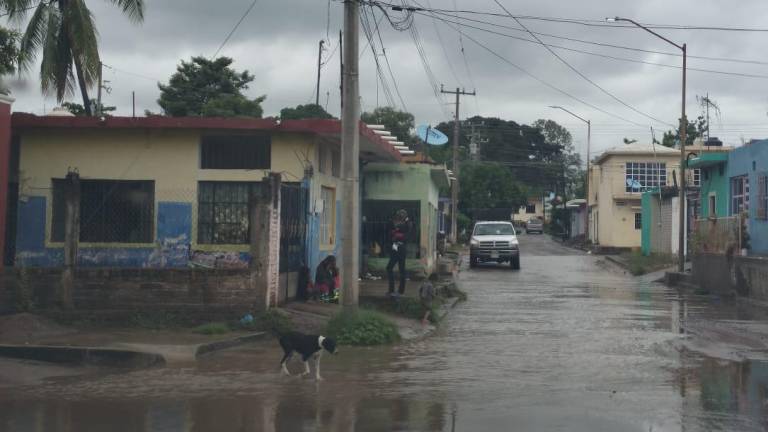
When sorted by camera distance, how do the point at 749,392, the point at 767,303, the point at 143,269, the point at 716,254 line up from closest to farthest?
1. the point at 749,392
2. the point at 143,269
3. the point at 767,303
4. the point at 716,254

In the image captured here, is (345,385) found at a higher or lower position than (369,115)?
lower

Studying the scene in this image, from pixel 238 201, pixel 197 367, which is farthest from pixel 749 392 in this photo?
pixel 238 201

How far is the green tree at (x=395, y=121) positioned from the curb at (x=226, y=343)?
58.9 metres

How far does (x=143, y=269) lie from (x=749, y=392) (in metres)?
8.88

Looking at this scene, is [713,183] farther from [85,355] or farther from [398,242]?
[85,355]

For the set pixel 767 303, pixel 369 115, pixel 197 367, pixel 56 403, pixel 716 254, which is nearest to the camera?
pixel 56 403

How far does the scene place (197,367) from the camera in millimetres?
11141

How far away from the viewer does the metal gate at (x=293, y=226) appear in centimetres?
1570

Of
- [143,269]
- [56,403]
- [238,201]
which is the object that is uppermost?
[238,201]

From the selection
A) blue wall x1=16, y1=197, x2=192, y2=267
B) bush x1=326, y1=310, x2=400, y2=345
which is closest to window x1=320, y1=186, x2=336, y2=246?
blue wall x1=16, y1=197, x2=192, y2=267

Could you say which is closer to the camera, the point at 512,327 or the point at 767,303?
the point at 512,327

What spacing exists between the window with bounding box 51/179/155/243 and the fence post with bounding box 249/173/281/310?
315 centimetres

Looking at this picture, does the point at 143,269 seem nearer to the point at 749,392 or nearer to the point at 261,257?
the point at 261,257

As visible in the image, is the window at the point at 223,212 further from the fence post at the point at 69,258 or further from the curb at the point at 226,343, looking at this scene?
the curb at the point at 226,343
